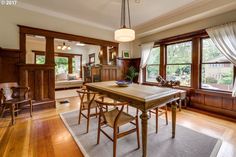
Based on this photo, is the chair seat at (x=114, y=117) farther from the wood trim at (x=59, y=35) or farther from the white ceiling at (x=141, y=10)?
the wood trim at (x=59, y=35)

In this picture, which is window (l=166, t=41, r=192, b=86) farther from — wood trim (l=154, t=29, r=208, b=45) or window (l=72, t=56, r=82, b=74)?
window (l=72, t=56, r=82, b=74)

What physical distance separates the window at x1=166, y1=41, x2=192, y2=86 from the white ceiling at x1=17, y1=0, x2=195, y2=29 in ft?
3.89

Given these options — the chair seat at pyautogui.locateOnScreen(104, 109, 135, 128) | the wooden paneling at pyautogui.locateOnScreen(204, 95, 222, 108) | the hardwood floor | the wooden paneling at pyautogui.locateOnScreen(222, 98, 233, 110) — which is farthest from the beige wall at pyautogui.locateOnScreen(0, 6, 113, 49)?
the wooden paneling at pyautogui.locateOnScreen(222, 98, 233, 110)

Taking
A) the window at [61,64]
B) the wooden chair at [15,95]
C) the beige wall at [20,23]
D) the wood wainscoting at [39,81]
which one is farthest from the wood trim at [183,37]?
the window at [61,64]

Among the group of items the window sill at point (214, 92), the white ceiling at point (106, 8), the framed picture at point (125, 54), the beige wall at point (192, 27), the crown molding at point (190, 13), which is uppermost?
the white ceiling at point (106, 8)

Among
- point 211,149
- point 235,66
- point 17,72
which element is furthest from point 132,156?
point 17,72

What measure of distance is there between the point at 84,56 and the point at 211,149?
28.4 ft

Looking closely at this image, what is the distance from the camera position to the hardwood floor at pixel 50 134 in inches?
67.7

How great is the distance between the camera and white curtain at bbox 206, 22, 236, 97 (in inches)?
106

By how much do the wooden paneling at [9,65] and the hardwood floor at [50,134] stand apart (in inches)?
38.8

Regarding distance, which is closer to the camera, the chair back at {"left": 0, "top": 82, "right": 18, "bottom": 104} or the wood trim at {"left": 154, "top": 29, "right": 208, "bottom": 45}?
the chair back at {"left": 0, "top": 82, "right": 18, "bottom": 104}

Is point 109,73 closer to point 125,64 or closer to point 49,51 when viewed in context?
point 125,64

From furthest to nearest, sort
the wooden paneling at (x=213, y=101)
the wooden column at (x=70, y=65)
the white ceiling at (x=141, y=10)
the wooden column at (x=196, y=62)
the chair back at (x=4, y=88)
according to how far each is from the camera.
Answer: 1. the wooden column at (x=70, y=65)
2. the wooden column at (x=196, y=62)
3. the wooden paneling at (x=213, y=101)
4. the white ceiling at (x=141, y=10)
5. the chair back at (x=4, y=88)

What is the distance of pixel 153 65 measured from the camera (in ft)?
15.8
